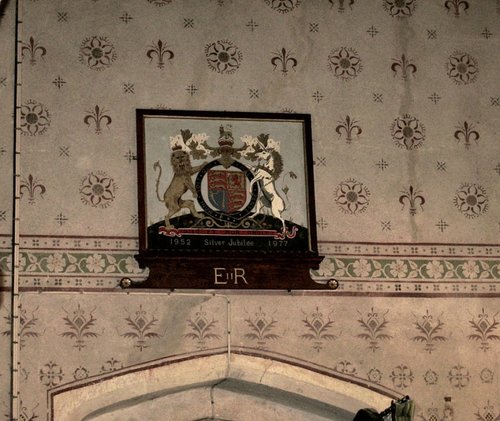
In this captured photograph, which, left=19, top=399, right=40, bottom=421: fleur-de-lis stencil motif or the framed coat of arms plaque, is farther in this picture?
the framed coat of arms plaque

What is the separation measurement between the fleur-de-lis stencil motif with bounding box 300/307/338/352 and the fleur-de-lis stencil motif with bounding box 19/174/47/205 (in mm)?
1435

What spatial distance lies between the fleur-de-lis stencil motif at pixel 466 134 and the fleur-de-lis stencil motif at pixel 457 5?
633mm

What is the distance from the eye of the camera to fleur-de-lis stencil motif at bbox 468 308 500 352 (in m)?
7.80

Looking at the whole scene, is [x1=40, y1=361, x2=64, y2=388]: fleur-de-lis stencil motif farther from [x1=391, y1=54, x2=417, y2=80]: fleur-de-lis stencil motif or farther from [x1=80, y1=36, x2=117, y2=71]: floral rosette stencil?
[x1=391, y1=54, x2=417, y2=80]: fleur-de-lis stencil motif

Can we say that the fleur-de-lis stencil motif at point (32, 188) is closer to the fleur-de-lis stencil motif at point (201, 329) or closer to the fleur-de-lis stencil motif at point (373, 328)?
the fleur-de-lis stencil motif at point (201, 329)

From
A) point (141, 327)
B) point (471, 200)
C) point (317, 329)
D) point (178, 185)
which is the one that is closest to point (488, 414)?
point (317, 329)

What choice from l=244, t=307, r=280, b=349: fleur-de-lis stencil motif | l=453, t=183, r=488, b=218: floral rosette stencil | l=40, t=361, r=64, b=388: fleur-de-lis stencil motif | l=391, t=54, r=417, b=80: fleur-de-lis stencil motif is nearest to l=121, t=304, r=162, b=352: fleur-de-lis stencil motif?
l=40, t=361, r=64, b=388: fleur-de-lis stencil motif

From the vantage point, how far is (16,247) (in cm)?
744

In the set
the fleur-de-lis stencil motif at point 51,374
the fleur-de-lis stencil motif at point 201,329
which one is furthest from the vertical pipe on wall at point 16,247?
the fleur-de-lis stencil motif at point 201,329

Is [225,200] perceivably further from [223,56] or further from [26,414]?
[26,414]

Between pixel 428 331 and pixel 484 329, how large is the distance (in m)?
0.30

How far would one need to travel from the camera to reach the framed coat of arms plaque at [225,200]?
24.8ft

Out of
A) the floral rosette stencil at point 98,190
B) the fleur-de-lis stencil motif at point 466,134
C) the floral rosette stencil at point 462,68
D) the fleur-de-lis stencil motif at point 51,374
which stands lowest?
the fleur-de-lis stencil motif at point 51,374

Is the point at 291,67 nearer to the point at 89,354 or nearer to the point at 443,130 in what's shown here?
the point at 443,130
